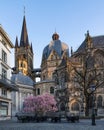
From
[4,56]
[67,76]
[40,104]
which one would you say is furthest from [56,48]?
[4,56]

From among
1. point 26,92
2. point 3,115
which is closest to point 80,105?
point 26,92

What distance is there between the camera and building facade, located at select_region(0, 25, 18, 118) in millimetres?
46750

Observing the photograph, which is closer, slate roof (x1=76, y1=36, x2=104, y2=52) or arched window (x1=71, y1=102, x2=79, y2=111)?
arched window (x1=71, y1=102, x2=79, y2=111)

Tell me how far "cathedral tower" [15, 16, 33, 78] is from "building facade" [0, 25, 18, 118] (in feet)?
308

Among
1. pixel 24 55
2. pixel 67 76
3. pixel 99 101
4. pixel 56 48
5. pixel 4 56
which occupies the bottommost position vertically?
pixel 99 101

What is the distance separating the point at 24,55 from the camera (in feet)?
507

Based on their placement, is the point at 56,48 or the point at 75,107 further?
the point at 56,48

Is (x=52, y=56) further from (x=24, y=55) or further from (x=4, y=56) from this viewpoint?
(x=4, y=56)

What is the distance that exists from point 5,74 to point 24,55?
344 ft

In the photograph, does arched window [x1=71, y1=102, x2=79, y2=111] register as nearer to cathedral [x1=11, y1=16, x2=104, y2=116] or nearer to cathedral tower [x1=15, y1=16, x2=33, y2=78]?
cathedral [x1=11, y1=16, x2=104, y2=116]

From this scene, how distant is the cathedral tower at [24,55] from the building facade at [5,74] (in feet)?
308

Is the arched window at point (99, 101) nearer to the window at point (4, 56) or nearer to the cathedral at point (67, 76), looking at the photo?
the cathedral at point (67, 76)

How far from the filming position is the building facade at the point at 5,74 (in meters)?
46.8

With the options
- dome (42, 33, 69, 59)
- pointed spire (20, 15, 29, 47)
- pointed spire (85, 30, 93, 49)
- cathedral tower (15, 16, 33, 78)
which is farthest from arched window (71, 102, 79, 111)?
pointed spire (20, 15, 29, 47)
